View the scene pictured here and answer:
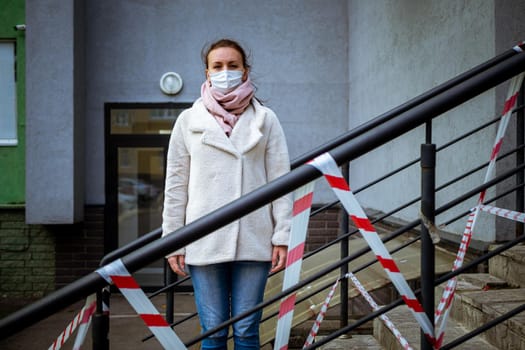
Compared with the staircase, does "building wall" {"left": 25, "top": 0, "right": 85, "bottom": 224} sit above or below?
above

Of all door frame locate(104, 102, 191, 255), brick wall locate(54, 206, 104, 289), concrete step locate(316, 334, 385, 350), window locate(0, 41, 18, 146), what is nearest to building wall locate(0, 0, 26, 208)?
window locate(0, 41, 18, 146)

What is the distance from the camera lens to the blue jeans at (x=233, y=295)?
192 cm

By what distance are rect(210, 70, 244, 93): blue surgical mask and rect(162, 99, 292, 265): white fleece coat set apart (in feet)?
0.34

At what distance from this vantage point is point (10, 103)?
775cm

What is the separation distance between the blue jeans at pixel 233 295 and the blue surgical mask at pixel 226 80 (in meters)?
0.68

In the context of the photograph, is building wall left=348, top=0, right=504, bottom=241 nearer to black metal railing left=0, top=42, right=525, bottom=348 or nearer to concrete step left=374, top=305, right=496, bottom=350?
concrete step left=374, top=305, right=496, bottom=350

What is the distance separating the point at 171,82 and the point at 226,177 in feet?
20.1

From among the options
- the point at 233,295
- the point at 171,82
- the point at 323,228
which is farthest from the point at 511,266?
the point at 171,82

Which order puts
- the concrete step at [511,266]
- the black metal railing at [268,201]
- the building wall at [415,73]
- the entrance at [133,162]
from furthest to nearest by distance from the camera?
the entrance at [133,162] → the building wall at [415,73] → the concrete step at [511,266] → the black metal railing at [268,201]

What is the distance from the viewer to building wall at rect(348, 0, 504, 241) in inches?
148

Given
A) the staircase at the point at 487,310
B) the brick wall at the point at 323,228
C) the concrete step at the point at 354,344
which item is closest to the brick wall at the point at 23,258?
the brick wall at the point at 323,228

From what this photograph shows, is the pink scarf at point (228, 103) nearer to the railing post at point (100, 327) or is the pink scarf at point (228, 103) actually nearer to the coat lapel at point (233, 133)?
the coat lapel at point (233, 133)

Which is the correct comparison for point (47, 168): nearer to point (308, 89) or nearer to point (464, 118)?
point (308, 89)

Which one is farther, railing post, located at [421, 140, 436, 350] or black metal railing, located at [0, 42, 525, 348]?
railing post, located at [421, 140, 436, 350]
